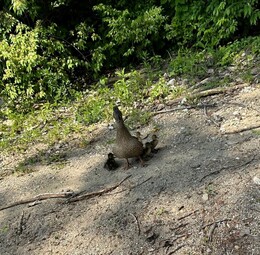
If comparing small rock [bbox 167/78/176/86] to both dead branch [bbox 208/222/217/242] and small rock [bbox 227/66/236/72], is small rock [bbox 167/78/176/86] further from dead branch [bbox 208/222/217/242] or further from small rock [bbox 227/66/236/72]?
dead branch [bbox 208/222/217/242]

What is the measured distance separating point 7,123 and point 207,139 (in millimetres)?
3817

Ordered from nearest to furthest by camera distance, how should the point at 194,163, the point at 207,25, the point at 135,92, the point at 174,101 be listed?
1. the point at 194,163
2. the point at 174,101
3. the point at 135,92
4. the point at 207,25

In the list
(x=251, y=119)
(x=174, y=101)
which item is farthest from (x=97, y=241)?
(x=174, y=101)

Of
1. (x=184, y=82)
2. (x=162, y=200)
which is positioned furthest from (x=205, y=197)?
(x=184, y=82)

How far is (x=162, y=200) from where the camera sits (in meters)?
3.76

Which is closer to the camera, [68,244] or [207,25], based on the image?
[68,244]

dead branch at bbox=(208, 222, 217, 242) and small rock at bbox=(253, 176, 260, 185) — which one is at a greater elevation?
small rock at bbox=(253, 176, 260, 185)

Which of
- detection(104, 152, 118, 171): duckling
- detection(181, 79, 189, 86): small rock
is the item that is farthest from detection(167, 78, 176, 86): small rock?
detection(104, 152, 118, 171): duckling

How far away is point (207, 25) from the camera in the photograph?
7.71 metres

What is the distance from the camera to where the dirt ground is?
328 centimetres

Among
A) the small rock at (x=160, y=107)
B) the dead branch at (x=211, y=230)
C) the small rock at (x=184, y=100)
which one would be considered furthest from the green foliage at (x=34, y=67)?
the dead branch at (x=211, y=230)

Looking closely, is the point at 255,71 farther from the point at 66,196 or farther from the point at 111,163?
the point at 66,196

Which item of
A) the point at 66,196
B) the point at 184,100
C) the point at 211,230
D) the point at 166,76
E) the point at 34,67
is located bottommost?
the point at 211,230

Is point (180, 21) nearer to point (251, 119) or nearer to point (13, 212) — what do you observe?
point (251, 119)
